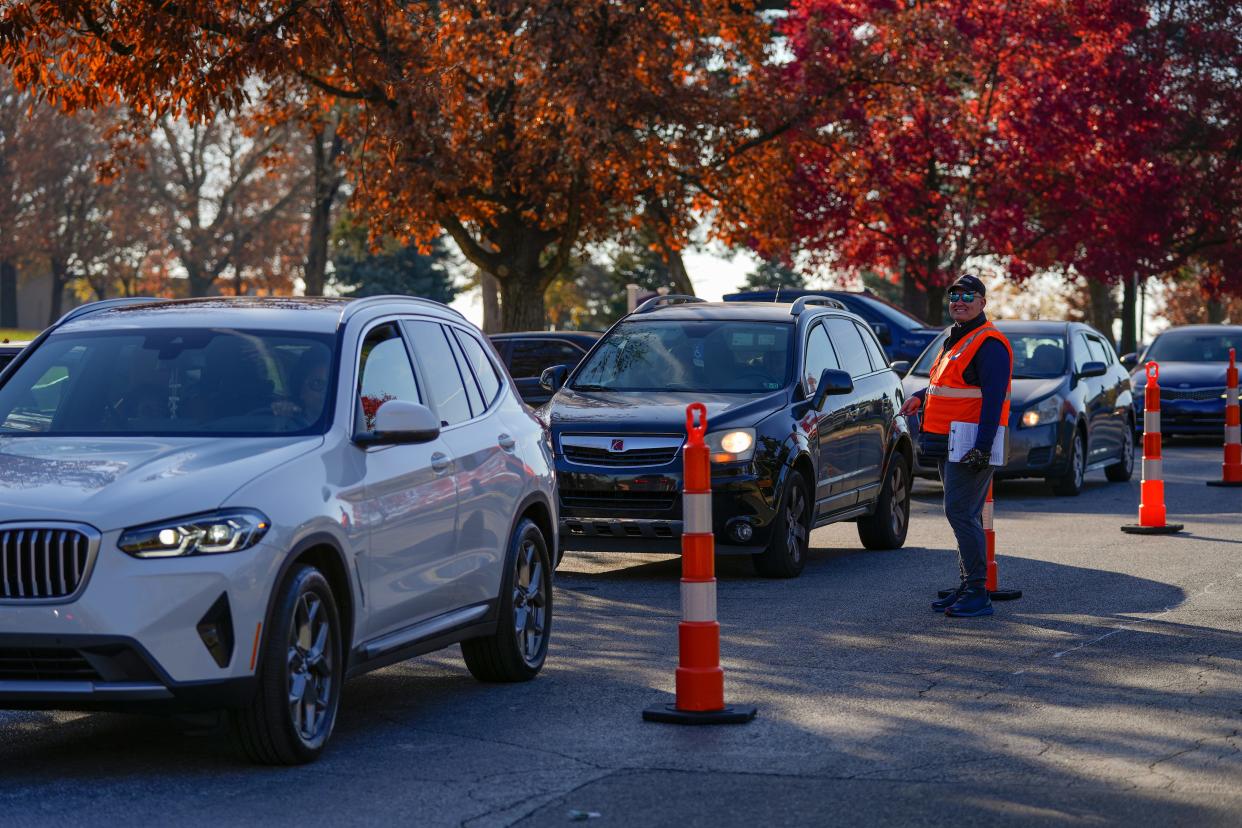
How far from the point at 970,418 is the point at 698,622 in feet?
12.0

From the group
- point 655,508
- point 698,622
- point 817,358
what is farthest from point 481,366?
point 817,358

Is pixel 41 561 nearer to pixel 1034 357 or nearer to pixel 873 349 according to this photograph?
pixel 873 349

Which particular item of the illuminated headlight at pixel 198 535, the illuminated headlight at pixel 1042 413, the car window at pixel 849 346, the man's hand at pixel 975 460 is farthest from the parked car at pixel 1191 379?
the illuminated headlight at pixel 198 535

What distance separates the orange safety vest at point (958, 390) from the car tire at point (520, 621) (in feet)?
9.23

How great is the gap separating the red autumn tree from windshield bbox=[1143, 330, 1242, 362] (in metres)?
7.04

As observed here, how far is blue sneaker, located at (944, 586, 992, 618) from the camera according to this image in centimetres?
1134

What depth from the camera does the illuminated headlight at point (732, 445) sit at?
13.0 meters

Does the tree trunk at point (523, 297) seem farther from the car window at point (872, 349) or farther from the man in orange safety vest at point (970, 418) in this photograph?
the man in orange safety vest at point (970, 418)

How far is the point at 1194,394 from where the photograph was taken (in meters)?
28.2

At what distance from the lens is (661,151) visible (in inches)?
1108

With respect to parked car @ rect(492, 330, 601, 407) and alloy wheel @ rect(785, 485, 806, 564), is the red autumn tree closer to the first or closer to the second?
parked car @ rect(492, 330, 601, 407)

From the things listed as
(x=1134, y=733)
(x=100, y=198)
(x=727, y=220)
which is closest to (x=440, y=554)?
(x=1134, y=733)

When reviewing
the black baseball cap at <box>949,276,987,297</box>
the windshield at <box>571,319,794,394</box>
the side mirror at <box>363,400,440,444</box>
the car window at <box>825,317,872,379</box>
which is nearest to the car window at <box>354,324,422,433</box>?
the side mirror at <box>363,400,440,444</box>

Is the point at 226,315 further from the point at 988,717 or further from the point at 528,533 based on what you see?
the point at 988,717
